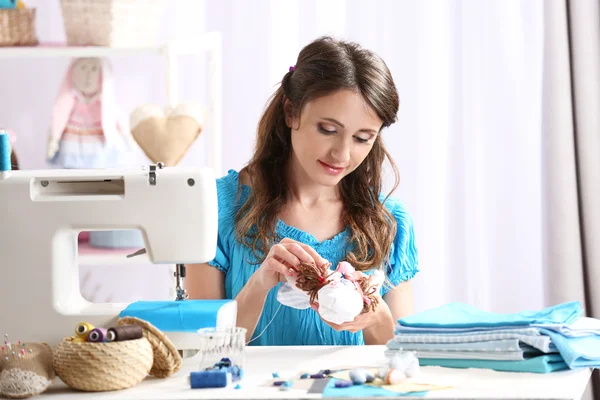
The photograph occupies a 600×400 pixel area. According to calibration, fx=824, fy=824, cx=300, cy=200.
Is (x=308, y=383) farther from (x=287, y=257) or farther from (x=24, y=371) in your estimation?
(x=24, y=371)

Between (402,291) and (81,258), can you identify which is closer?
(402,291)

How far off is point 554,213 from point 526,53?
2.25 ft

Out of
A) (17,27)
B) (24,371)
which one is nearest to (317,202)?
(24,371)

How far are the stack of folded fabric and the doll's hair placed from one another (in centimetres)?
11

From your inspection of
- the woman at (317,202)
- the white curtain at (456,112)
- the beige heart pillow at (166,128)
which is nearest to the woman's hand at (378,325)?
the woman at (317,202)

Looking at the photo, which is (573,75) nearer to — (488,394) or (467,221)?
(467,221)

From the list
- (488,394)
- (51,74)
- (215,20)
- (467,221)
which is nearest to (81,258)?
(51,74)

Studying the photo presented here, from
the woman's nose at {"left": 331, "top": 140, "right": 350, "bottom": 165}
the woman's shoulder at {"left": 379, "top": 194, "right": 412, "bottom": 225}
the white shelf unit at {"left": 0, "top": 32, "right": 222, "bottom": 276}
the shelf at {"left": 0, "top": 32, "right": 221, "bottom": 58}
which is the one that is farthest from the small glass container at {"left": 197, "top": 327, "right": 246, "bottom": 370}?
the shelf at {"left": 0, "top": 32, "right": 221, "bottom": 58}

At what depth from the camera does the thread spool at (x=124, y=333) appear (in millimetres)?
1356

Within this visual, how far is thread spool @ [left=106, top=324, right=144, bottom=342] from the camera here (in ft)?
4.45

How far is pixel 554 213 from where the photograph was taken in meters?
3.14

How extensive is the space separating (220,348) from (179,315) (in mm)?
145

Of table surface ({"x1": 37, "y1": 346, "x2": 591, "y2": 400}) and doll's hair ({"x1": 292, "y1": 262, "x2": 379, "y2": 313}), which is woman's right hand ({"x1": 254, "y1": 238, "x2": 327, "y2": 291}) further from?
table surface ({"x1": 37, "y1": 346, "x2": 591, "y2": 400})

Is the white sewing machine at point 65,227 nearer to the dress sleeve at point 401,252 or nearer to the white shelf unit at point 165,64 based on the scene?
the dress sleeve at point 401,252
